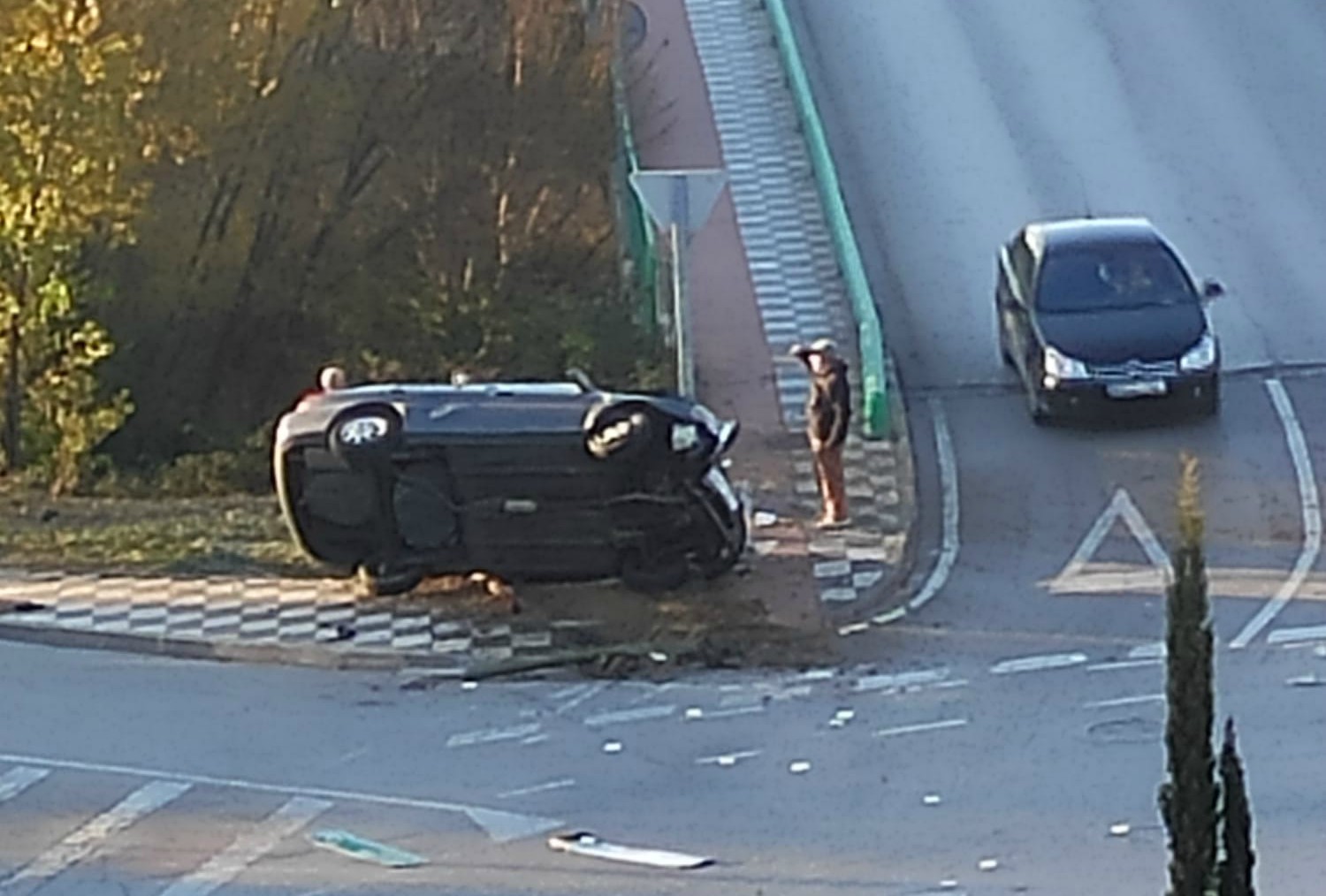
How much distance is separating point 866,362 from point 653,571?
5.33 meters

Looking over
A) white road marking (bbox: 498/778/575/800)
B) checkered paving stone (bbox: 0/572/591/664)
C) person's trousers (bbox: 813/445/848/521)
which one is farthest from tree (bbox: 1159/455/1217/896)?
person's trousers (bbox: 813/445/848/521)

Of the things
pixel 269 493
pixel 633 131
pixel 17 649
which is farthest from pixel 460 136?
pixel 17 649

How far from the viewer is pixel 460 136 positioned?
31484mm

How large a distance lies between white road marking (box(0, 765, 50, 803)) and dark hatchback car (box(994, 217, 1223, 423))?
10162mm

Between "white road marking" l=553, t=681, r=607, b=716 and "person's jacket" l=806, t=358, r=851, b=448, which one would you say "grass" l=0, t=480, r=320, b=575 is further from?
"person's jacket" l=806, t=358, r=851, b=448

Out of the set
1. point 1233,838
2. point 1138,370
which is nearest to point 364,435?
point 1138,370

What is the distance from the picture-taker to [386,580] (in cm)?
1891

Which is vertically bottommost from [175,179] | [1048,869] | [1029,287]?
[1048,869]

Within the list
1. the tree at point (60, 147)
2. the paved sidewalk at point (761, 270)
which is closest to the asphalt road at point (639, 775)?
the paved sidewalk at point (761, 270)

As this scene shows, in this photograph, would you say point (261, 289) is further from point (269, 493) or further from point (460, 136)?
point (269, 493)

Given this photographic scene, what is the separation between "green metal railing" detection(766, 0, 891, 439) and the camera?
23391 millimetres

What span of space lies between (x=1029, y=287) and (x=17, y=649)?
376 inches

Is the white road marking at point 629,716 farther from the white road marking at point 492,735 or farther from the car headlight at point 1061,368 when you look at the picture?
the car headlight at point 1061,368

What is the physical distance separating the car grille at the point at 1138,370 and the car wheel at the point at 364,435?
6.85 m
